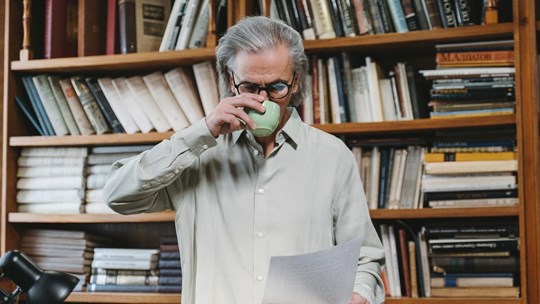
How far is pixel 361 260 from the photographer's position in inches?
61.6

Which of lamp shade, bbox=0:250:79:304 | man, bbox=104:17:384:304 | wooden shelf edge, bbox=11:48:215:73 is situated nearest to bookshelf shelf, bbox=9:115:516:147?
wooden shelf edge, bbox=11:48:215:73

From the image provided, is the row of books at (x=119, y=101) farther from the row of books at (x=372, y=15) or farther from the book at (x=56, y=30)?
the row of books at (x=372, y=15)

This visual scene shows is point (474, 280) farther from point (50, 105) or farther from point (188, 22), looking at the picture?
point (50, 105)

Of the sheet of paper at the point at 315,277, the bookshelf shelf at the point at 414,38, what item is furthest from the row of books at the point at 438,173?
the sheet of paper at the point at 315,277

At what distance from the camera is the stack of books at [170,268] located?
2830 millimetres

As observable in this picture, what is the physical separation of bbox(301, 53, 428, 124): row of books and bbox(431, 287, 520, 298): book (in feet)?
1.87

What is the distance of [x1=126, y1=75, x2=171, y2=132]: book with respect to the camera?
2.88 metres

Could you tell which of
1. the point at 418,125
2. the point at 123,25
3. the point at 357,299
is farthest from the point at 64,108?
the point at 357,299

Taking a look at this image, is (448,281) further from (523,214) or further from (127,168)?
(127,168)

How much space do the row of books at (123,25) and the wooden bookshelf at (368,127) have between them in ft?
0.23

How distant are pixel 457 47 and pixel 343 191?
1.20 m

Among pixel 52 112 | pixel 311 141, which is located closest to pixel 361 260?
pixel 311 141

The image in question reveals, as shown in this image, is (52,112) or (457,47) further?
(52,112)

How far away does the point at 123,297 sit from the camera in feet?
9.23
